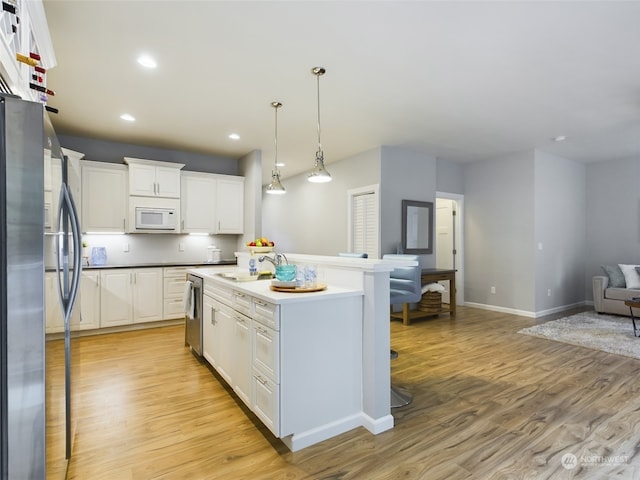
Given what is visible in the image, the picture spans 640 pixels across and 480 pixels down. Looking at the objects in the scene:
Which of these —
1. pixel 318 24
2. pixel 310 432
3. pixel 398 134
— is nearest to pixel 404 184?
pixel 398 134

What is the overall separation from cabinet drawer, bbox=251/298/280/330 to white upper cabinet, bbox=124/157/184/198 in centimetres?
362

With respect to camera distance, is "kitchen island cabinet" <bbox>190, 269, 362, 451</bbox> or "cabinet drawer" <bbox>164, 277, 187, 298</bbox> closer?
"kitchen island cabinet" <bbox>190, 269, 362, 451</bbox>

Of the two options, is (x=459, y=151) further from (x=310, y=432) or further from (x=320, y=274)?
(x=310, y=432)

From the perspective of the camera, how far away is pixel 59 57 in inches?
107

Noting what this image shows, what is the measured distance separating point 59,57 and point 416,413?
3947mm

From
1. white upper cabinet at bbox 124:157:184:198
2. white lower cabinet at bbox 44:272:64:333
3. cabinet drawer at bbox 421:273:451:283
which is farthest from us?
cabinet drawer at bbox 421:273:451:283

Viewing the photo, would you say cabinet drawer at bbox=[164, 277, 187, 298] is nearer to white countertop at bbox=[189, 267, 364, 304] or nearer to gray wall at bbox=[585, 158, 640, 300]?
white countertop at bbox=[189, 267, 364, 304]

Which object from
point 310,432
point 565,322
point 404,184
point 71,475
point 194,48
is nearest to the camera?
point 71,475

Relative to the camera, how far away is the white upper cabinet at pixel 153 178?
191 inches

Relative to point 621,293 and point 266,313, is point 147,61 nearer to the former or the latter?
point 266,313

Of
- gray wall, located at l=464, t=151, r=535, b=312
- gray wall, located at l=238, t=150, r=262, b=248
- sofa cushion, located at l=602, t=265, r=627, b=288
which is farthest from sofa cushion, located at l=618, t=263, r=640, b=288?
gray wall, located at l=238, t=150, r=262, b=248

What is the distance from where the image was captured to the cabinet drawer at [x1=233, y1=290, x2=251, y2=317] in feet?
7.59

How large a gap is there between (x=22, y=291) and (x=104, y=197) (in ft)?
14.5

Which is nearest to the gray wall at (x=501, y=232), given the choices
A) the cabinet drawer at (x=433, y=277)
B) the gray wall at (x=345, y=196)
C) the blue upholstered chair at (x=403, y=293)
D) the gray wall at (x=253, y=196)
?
the gray wall at (x=345, y=196)
